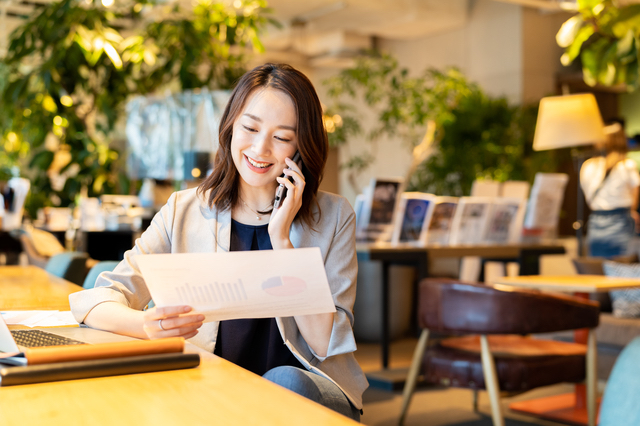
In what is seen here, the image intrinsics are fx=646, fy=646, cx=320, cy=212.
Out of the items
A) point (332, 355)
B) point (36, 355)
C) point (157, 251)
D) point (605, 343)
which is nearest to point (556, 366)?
point (605, 343)

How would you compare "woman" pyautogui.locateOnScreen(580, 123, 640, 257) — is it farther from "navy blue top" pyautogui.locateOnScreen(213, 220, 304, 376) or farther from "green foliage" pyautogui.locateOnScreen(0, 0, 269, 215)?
"navy blue top" pyautogui.locateOnScreen(213, 220, 304, 376)

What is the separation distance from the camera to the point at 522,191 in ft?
17.4

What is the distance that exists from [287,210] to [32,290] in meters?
1.07

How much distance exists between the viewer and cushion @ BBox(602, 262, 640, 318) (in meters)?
4.37

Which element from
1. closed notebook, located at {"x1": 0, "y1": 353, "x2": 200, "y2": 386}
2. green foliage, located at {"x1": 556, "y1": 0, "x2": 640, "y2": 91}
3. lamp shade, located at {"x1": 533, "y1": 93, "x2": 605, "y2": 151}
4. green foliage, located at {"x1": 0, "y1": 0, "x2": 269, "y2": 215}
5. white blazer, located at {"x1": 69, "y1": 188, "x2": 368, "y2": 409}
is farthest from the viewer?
lamp shade, located at {"x1": 533, "y1": 93, "x2": 605, "y2": 151}

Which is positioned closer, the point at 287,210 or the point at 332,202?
the point at 287,210

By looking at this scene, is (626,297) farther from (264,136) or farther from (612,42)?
(264,136)

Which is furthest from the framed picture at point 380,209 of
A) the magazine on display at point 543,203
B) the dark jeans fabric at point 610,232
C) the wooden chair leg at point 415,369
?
the dark jeans fabric at point 610,232

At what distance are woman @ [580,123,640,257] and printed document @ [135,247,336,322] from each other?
17.8 feet

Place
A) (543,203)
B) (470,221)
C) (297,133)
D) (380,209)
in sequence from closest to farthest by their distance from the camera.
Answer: (297,133), (380,209), (470,221), (543,203)

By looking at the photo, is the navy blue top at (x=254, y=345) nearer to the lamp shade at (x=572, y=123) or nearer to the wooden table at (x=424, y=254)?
the wooden table at (x=424, y=254)

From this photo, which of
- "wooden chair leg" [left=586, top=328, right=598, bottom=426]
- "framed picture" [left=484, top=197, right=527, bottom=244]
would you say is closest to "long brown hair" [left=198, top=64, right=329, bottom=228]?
"wooden chair leg" [left=586, top=328, right=598, bottom=426]

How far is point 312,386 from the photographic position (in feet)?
4.07

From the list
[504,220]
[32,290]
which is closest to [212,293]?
[32,290]
